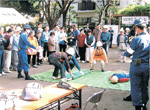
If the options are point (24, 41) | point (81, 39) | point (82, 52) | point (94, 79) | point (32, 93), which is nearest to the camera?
point (32, 93)

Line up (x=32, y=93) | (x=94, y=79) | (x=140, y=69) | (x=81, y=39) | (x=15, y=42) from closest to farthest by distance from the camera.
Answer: (x=32, y=93)
(x=140, y=69)
(x=94, y=79)
(x=15, y=42)
(x=81, y=39)

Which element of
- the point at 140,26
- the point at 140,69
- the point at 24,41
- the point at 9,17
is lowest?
the point at 140,69

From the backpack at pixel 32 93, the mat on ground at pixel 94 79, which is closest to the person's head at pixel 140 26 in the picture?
the backpack at pixel 32 93

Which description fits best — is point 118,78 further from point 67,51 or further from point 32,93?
point 32,93

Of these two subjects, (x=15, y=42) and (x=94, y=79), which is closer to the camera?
(x=94, y=79)

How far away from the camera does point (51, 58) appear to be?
8.07 metres

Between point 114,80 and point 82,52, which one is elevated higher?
point 82,52

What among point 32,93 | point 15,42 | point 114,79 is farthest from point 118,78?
point 32,93

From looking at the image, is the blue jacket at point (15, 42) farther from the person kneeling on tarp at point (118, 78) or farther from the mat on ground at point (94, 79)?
the person kneeling on tarp at point (118, 78)

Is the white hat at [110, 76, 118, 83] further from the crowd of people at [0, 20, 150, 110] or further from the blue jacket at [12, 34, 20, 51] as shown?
the blue jacket at [12, 34, 20, 51]

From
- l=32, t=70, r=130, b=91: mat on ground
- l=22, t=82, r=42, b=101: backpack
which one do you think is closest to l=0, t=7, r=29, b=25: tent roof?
l=32, t=70, r=130, b=91: mat on ground

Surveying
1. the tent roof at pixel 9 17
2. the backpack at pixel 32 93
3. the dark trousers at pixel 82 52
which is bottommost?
the dark trousers at pixel 82 52

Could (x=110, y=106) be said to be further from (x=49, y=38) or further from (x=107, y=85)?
Answer: (x=49, y=38)

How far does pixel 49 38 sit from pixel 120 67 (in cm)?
382
